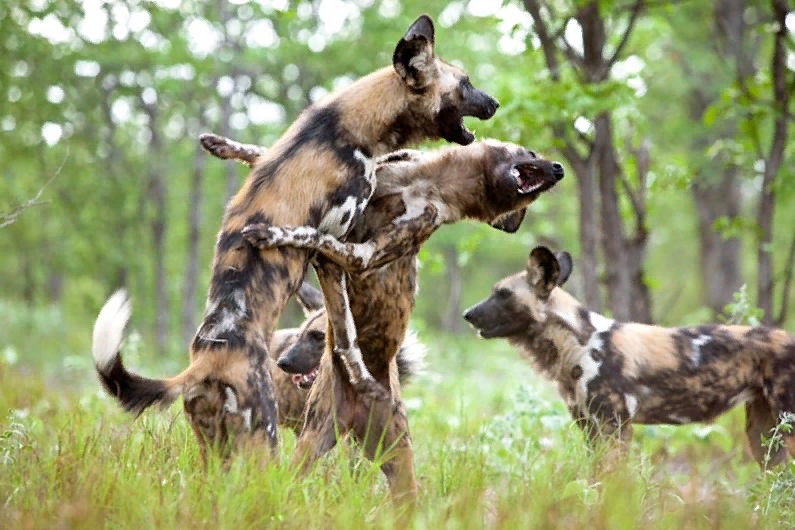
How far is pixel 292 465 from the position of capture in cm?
334

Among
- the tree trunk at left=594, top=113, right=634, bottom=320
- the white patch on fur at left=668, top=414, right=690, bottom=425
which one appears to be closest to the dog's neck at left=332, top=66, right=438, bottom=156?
the white patch on fur at left=668, top=414, right=690, bottom=425

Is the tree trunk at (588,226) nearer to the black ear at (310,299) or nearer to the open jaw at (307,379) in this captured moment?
the black ear at (310,299)

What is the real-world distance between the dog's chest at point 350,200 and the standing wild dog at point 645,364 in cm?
231

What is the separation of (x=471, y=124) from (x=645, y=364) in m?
1.88

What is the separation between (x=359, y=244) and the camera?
3371 millimetres

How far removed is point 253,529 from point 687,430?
487cm

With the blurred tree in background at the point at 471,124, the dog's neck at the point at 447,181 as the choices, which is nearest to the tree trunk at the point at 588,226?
the blurred tree in background at the point at 471,124

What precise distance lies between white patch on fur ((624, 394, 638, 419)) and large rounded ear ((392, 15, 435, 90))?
100 inches

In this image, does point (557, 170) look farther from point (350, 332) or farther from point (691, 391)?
point (691, 391)

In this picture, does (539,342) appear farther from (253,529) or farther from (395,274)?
(253,529)

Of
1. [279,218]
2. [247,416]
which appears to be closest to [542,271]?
[279,218]

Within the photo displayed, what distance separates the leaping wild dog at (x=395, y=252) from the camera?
138 inches

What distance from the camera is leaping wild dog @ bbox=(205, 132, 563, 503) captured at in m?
3.51

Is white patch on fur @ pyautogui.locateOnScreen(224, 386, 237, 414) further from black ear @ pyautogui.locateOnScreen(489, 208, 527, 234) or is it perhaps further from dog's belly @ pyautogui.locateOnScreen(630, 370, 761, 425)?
dog's belly @ pyautogui.locateOnScreen(630, 370, 761, 425)
